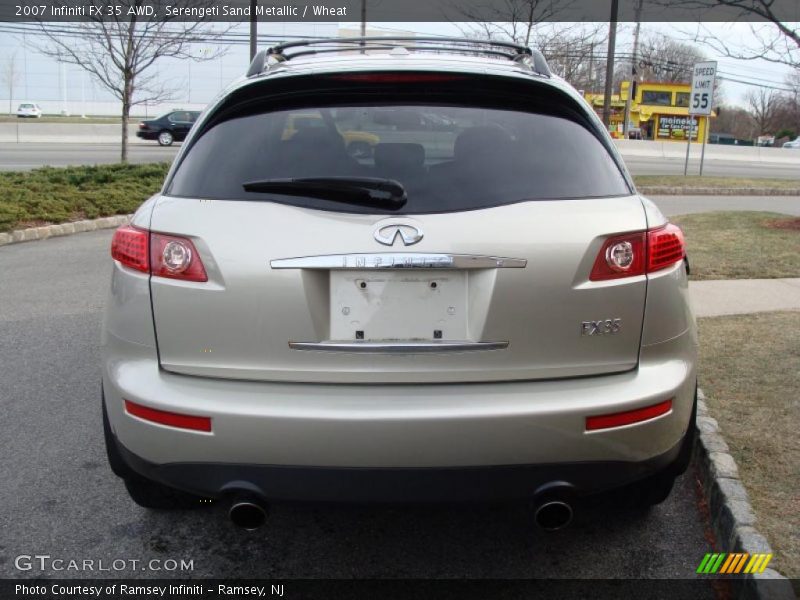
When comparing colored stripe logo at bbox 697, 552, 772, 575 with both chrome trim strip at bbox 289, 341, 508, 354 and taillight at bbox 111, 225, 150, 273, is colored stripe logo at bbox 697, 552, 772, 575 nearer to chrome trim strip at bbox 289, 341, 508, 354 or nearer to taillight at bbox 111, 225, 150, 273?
chrome trim strip at bbox 289, 341, 508, 354

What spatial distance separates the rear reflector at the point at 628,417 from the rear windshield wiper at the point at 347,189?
90 cm

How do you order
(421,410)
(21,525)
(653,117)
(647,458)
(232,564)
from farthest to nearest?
1. (653,117)
2. (21,525)
3. (232,564)
4. (647,458)
5. (421,410)

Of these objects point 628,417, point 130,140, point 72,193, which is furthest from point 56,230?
point 130,140

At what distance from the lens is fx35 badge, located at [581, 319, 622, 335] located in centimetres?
240

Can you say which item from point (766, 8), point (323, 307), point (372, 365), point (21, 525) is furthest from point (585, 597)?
Result: point (766, 8)

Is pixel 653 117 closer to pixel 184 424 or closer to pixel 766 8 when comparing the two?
pixel 766 8

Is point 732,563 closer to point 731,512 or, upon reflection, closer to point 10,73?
point 731,512

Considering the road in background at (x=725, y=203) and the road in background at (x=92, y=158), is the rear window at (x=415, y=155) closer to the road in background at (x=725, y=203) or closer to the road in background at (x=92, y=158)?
the road in background at (x=725, y=203)

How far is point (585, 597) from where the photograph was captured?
275 cm

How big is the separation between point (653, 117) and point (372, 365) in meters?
57.3

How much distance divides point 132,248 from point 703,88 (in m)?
20.8

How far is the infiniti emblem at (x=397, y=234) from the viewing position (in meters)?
2.32

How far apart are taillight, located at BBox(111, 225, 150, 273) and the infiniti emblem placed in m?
0.78
